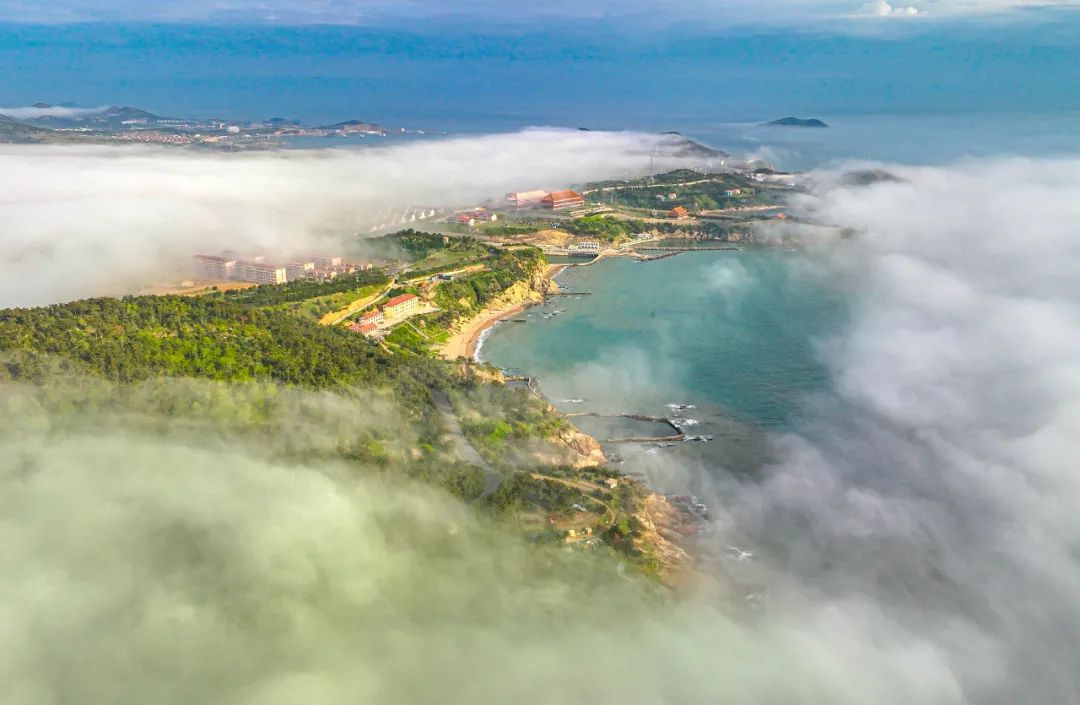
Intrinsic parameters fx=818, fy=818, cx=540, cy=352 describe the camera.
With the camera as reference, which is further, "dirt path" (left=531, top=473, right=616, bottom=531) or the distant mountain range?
the distant mountain range

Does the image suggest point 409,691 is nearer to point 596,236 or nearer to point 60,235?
point 60,235

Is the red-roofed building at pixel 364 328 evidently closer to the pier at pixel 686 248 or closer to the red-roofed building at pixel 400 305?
the red-roofed building at pixel 400 305

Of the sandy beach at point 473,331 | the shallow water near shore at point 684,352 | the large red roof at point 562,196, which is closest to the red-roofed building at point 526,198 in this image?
the large red roof at point 562,196

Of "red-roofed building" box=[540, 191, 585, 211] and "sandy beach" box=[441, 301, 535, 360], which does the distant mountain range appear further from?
"sandy beach" box=[441, 301, 535, 360]

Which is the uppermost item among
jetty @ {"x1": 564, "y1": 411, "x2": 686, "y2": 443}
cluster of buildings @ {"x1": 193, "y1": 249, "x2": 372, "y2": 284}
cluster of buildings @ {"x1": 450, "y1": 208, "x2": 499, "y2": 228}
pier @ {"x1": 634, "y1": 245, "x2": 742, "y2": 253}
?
cluster of buildings @ {"x1": 450, "y1": 208, "x2": 499, "y2": 228}

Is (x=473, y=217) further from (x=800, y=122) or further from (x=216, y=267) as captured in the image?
(x=800, y=122)

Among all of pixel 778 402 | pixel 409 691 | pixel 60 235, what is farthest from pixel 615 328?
pixel 60 235

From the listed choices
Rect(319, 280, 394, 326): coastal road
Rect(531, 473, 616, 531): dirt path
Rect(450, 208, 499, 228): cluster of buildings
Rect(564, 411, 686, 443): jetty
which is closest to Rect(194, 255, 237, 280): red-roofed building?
Rect(319, 280, 394, 326): coastal road

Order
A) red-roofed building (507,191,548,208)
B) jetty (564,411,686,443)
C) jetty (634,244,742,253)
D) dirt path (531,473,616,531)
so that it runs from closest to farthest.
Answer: dirt path (531,473,616,531), jetty (564,411,686,443), jetty (634,244,742,253), red-roofed building (507,191,548,208)
